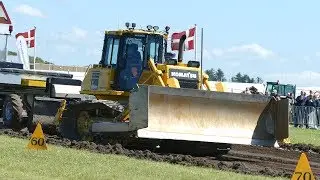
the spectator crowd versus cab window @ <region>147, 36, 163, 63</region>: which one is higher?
cab window @ <region>147, 36, 163, 63</region>

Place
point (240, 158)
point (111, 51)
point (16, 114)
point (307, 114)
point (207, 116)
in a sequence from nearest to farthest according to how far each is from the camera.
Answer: point (207, 116)
point (240, 158)
point (111, 51)
point (16, 114)
point (307, 114)

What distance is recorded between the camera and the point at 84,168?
1417cm

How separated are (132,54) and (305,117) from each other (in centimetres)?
1668

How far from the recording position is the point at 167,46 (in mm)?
21484

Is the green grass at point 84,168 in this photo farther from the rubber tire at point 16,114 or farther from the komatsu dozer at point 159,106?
the rubber tire at point 16,114

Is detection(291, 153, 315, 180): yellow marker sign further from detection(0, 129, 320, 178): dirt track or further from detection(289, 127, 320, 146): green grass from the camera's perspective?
detection(289, 127, 320, 146): green grass

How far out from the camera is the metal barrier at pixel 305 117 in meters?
36.1

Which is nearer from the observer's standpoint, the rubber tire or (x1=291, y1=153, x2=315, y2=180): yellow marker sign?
(x1=291, y1=153, x2=315, y2=180): yellow marker sign

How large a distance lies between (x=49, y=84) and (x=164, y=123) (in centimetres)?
646

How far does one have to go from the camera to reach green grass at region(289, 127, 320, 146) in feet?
87.6

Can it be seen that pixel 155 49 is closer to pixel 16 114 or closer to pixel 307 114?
pixel 16 114

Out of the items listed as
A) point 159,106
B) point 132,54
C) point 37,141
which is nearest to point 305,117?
point 132,54

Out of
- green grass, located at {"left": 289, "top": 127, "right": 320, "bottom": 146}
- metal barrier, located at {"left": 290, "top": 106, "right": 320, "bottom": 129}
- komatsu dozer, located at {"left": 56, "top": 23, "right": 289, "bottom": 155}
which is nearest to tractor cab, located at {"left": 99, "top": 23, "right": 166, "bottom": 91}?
komatsu dozer, located at {"left": 56, "top": 23, "right": 289, "bottom": 155}

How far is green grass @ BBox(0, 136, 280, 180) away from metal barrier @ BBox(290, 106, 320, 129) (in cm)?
2056
